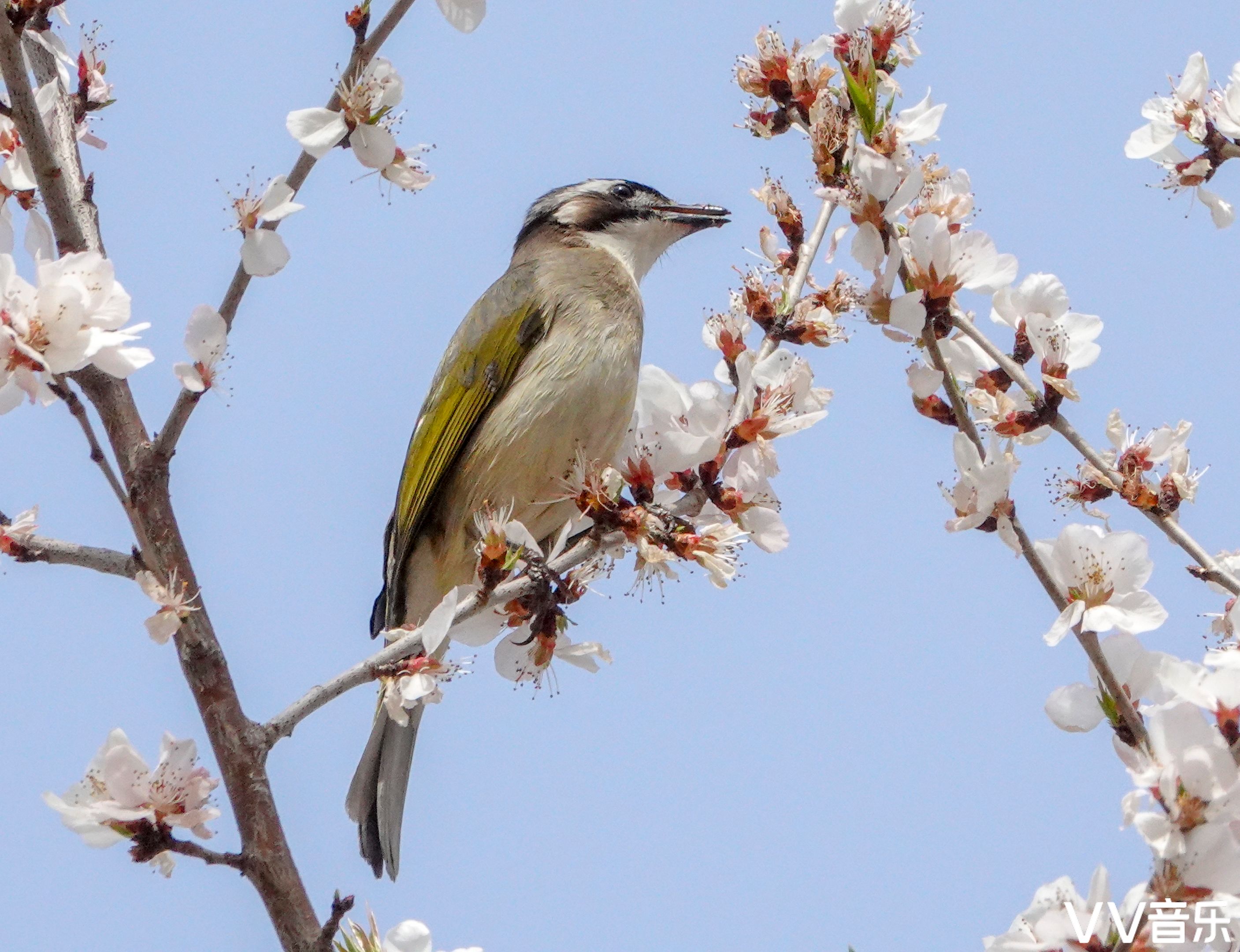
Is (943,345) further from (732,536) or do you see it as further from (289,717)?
(289,717)

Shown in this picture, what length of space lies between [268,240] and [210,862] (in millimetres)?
1280

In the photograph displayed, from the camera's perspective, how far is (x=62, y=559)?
2.81 meters

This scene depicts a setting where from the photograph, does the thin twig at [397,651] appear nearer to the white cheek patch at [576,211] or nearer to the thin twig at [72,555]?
the thin twig at [72,555]

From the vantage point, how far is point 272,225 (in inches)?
118

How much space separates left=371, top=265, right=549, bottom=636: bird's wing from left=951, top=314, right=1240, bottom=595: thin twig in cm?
222

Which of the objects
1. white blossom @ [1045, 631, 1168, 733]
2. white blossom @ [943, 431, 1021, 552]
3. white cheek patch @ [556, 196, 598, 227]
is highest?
white cheek patch @ [556, 196, 598, 227]

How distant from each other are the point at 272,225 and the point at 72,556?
2.67ft

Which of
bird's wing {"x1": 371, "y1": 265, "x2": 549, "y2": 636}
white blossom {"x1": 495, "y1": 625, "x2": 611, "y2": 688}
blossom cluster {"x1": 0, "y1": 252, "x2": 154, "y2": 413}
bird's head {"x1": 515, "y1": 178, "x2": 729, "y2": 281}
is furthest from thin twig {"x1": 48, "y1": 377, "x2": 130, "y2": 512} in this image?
bird's head {"x1": 515, "y1": 178, "x2": 729, "y2": 281}

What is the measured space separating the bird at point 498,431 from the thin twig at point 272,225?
1.47 m

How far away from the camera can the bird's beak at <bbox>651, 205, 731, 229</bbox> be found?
5.80 m

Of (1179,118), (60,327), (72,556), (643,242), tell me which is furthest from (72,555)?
(643,242)

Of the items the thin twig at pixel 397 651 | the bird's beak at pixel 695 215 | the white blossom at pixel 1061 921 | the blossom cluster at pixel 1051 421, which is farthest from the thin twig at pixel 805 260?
the bird's beak at pixel 695 215

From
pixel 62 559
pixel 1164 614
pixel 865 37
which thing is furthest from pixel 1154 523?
pixel 62 559

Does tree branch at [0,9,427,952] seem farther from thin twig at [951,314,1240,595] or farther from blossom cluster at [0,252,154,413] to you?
thin twig at [951,314,1240,595]
